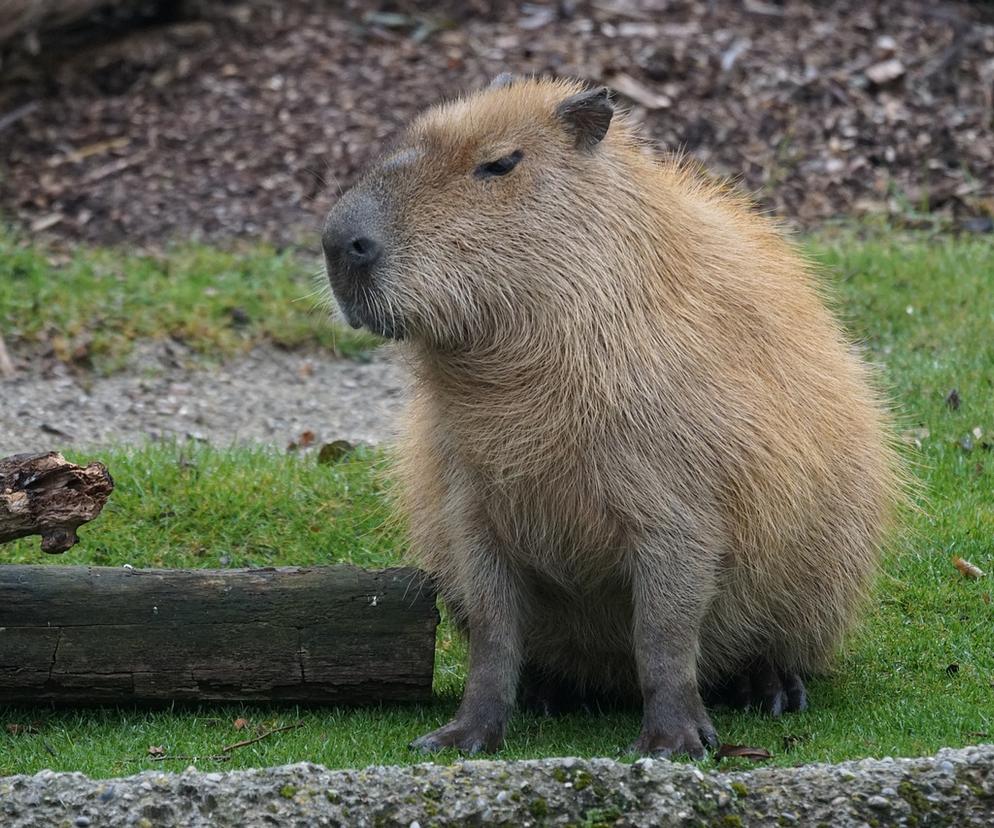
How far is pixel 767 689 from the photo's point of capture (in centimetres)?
488

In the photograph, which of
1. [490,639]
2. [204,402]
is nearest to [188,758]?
[490,639]

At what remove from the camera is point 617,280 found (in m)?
4.28

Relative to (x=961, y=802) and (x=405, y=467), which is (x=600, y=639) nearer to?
(x=405, y=467)

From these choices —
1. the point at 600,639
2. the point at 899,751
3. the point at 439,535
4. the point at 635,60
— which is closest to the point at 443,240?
the point at 439,535

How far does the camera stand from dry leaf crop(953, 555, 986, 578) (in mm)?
5590

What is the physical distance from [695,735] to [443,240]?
57.7 inches

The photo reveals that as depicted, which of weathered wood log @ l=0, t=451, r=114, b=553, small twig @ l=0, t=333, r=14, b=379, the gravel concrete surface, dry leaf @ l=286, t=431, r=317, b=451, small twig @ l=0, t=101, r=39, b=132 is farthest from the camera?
small twig @ l=0, t=101, r=39, b=132

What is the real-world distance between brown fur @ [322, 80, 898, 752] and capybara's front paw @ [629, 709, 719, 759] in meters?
0.03

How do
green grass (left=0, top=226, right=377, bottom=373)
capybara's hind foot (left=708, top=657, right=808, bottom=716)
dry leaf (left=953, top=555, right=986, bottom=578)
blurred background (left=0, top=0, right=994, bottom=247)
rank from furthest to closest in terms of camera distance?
blurred background (left=0, top=0, right=994, bottom=247) < green grass (left=0, top=226, right=377, bottom=373) < dry leaf (left=953, top=555, right=986, bottom=578) < capybara's hind foot (left=708, top=657, right=808, bottom=716)

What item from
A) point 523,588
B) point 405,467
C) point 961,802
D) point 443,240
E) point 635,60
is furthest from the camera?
point 635,60

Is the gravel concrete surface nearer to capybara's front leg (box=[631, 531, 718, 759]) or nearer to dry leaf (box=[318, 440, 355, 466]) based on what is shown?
dry leaf (box=[318, 440, 355, 466])

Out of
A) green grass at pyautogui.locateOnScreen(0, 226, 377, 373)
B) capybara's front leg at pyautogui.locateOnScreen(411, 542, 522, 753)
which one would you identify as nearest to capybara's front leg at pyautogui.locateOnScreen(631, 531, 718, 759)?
capybara's front leg at pyautogui.locateOnScreen(411, 542, 522, 753)

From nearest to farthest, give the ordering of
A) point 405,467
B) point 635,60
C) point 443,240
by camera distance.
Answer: point 443,240, point 405,467, point 635,60

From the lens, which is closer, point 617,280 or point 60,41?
point 617,280
